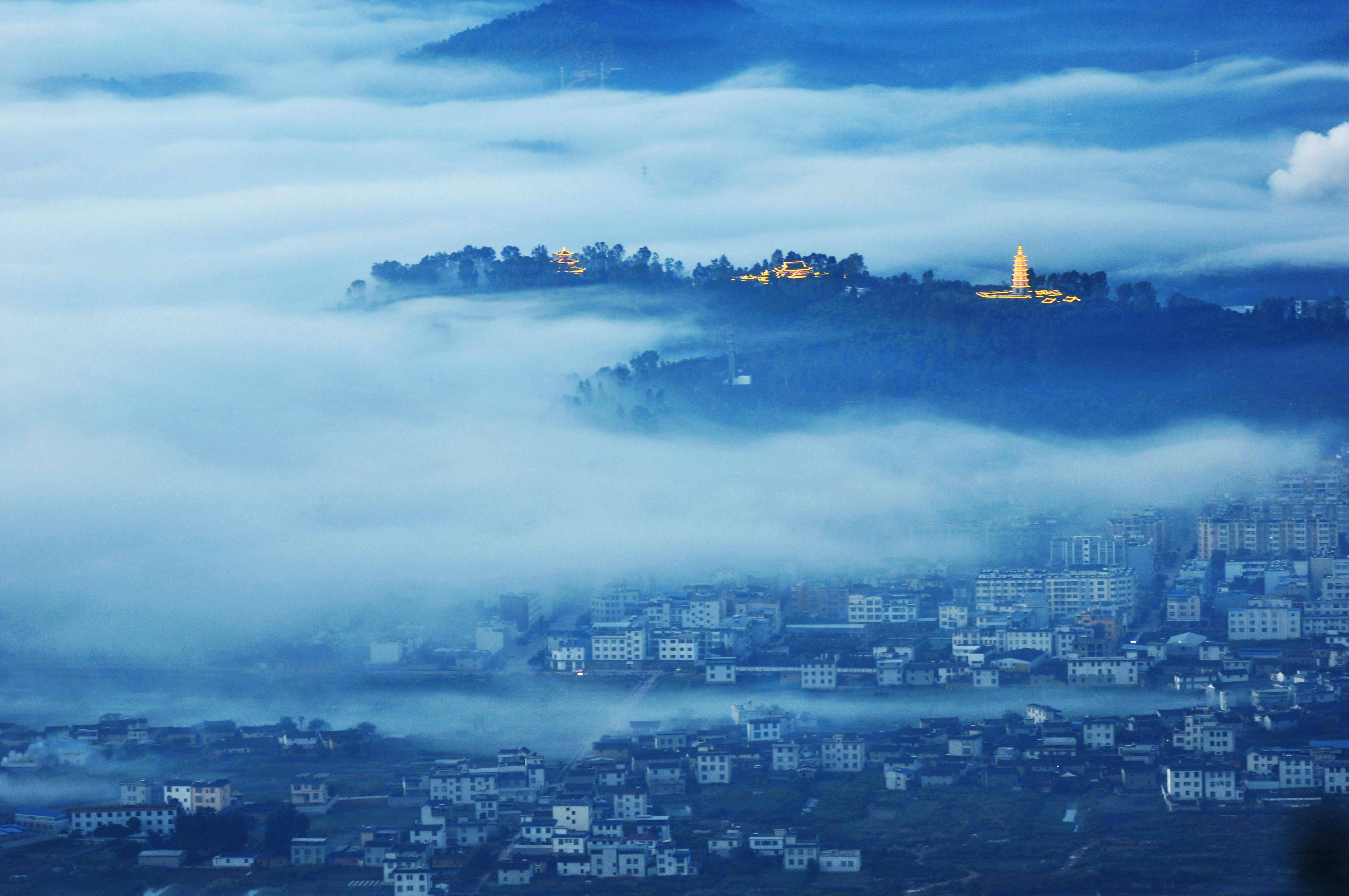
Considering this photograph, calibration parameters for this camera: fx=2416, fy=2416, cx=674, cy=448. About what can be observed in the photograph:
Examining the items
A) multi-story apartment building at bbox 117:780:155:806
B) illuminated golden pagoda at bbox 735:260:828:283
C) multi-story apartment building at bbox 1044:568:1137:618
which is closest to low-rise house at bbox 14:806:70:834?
multi-story apartment building at bbox 117:780:155:806

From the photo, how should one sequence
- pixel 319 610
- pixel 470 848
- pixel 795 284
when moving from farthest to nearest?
pixel 795 284 < pixel 319 610 < pixel 470 848

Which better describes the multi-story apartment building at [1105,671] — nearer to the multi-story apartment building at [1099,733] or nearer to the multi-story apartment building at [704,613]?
the multi-story apartment building at [1099,733]

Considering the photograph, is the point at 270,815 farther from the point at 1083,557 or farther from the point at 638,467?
the point at 638,467

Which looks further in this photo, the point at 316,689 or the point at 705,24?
the point at 705,24

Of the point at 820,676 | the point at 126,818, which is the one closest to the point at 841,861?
the point at 126,818

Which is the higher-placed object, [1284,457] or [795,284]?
[795,284]

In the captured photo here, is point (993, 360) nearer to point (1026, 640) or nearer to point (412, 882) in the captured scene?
point (1026, 640)

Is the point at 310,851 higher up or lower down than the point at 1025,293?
lower down

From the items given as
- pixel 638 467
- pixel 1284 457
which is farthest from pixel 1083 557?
pixel 638 467
